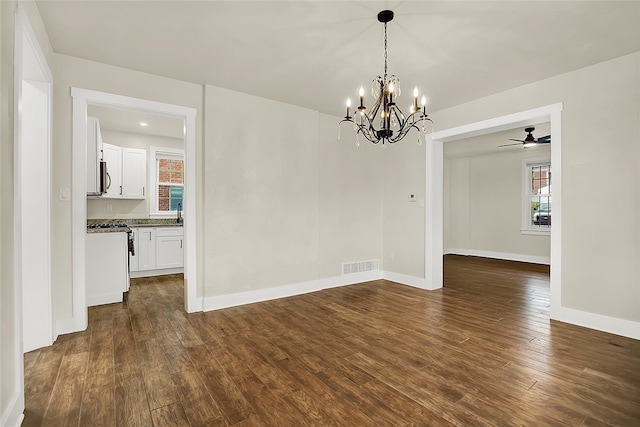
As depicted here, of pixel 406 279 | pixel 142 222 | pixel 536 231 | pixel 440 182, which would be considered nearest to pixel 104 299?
pixel 142 222

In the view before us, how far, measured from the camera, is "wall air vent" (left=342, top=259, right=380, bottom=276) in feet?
16.9

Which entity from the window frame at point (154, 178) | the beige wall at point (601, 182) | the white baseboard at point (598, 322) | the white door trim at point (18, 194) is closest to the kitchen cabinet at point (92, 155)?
the white door trim at point (18, 194)

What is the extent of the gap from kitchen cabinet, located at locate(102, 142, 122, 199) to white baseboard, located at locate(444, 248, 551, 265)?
8.08 m

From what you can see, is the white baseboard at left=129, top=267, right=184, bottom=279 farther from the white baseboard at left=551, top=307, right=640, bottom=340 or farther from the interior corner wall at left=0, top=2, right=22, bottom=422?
the white baseboard at left=551, top=307, right=640, bottom=340

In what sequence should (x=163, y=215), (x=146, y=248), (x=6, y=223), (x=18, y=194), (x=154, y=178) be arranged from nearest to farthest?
1. (x=6, y=223)
2. (x=18, y=194)
3. (x=146, y=248)
4. (x=154, y=178)
5. (x=163, y=215)

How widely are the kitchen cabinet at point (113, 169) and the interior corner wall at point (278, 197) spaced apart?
2.97 metres

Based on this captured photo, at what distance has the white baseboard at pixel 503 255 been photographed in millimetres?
7216

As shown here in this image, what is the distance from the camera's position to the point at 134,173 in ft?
19.5

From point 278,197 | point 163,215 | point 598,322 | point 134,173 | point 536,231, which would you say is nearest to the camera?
point 598,322

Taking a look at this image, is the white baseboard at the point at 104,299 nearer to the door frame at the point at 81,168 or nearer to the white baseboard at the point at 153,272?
the door frame at the point at 81,168

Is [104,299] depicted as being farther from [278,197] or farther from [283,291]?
[278,197]

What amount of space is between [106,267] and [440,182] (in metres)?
4.86

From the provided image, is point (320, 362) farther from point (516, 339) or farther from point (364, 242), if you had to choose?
point (364, 242)

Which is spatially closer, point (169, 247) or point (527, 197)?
point (169, 247)
